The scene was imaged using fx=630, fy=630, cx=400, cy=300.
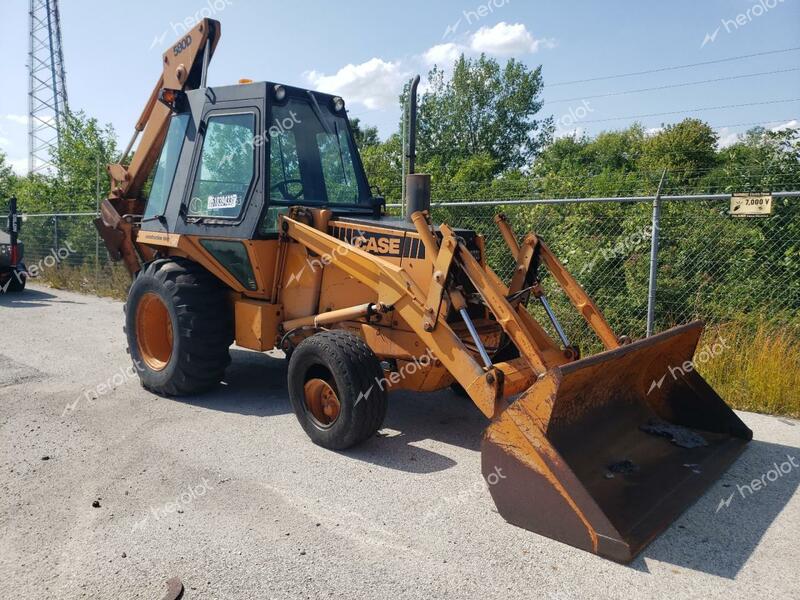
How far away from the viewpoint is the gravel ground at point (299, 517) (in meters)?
3.02

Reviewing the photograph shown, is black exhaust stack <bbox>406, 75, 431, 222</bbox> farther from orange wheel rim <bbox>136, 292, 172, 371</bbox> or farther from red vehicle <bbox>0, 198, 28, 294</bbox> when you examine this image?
red vehicle <bbox>0, 198, 28, 294</bbox>

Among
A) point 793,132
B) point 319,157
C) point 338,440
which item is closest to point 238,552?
point 338,440

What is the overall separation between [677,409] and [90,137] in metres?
16.9

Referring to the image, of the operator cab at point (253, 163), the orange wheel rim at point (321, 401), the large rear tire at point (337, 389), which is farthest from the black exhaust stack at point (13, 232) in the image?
the orange wheel rim at point (321, 401)

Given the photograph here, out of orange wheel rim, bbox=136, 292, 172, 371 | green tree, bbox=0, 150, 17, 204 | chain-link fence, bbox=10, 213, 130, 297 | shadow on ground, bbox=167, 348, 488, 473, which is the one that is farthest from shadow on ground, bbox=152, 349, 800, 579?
green tree, bbox=0, 150, 17, 204

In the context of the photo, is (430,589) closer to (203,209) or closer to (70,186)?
(203,209)

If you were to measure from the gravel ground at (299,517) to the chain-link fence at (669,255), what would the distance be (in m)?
1.63

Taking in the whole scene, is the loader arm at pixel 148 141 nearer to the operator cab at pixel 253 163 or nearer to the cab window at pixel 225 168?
the operator cab at pixel 253 163

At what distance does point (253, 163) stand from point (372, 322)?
172 centimetres

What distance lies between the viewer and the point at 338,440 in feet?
14.9

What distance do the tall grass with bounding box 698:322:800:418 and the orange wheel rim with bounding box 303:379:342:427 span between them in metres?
3.80

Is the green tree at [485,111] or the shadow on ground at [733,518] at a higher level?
the green tree at [485,111]

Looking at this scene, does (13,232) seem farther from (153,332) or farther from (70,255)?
(153,332)

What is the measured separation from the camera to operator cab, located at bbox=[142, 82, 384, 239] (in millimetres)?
5363
